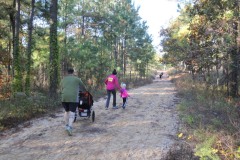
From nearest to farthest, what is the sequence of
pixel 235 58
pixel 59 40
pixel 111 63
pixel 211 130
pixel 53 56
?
pixel 211 130 → pixel 235 58 → pixel 53 56 → pixel 111 63 → pixel 59 40

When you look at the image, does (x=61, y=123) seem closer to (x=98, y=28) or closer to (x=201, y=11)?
(x=201, y=11)

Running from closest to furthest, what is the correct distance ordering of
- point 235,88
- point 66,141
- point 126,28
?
point 66,141
point 235,88
point 126,28

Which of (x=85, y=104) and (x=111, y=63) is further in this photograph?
(x=111, y=63)

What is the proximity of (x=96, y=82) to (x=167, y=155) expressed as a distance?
69.8 feet

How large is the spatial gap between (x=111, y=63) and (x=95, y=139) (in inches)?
841

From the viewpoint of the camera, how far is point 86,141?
23.6 feet

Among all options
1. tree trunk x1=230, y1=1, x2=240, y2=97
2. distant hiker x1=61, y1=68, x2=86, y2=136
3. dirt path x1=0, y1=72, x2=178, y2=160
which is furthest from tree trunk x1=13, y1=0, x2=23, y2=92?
tree trunk x1=230, y1=1, x2=240, y2=97

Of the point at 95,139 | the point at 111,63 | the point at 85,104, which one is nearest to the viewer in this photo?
→ the point at 95,139

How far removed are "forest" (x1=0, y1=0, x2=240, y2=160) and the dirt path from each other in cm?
90

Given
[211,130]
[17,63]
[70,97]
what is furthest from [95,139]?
[17,63]

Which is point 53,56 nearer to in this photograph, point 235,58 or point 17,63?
point 17,63

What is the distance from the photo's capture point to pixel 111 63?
2842 cm

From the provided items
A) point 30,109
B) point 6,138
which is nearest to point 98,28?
point 30,109

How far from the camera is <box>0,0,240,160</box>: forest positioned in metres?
9.09
